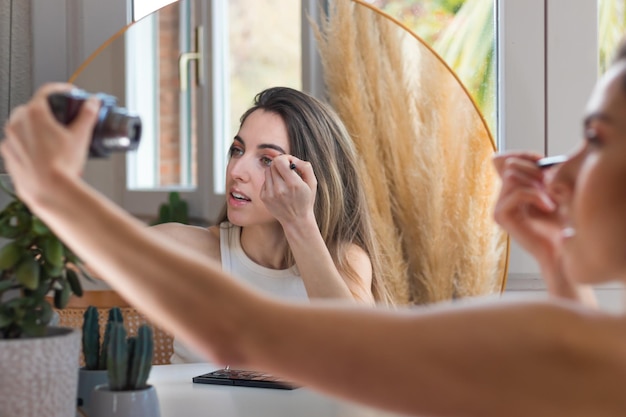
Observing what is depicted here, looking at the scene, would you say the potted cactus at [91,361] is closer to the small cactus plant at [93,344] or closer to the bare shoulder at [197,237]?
the small cactus plant at [93,344]

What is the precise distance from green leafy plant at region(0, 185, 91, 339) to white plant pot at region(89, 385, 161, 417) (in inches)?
3.8

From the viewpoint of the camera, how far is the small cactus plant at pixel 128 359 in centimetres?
87

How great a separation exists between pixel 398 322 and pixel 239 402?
0.51 meters

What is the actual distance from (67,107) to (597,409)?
0.41m

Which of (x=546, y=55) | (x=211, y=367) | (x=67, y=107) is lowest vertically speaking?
(x=211, y=367)

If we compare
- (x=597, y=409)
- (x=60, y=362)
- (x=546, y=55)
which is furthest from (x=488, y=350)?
(x=546, y=55)

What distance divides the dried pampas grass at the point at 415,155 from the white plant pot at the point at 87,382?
409 mm

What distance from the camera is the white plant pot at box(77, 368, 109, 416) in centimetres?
98

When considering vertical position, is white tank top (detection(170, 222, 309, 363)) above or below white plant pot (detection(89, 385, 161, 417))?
above

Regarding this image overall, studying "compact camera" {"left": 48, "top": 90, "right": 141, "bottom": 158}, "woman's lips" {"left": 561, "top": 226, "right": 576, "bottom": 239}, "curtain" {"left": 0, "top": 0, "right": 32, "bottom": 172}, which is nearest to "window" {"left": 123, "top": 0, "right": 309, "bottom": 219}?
"curtain" {"left": 0, "top": 0, "right": 32, "bottom": 172}

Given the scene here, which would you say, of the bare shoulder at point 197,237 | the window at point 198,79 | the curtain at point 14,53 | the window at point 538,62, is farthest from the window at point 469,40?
the curtain at point 14,53

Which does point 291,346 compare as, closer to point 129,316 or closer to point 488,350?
point 488,350

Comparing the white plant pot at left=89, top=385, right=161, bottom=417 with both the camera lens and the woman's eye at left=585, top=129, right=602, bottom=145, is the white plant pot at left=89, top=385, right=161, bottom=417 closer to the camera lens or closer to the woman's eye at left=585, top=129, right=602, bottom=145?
the camera lens

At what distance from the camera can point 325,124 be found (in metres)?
1.15
